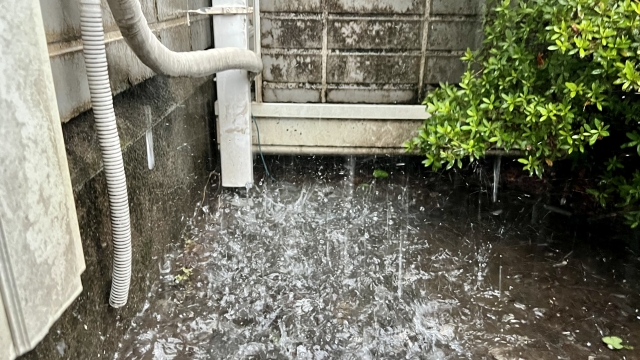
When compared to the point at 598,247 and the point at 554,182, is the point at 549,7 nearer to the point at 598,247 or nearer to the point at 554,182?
the point at 598,247

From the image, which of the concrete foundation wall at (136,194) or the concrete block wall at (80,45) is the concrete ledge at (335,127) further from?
the concrete block wall at (80,45)

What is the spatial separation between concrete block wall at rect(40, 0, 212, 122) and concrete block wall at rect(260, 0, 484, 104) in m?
1.45

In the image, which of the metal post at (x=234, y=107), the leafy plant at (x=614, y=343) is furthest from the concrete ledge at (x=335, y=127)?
the leafy plant at (x=614, y=343)

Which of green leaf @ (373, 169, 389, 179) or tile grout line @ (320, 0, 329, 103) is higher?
tile grout line @ (320, 0, 329, 103)

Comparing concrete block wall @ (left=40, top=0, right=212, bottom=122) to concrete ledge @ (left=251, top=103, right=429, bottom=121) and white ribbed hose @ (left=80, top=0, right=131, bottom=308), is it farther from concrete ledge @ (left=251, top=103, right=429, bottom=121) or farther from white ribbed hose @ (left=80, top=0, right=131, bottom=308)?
concrete ledge @ (left=251, top=103, right=429, bottom=121)

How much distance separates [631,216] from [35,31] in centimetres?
358

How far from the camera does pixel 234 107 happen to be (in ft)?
13.6

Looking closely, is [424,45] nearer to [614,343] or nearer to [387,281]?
[387,281]

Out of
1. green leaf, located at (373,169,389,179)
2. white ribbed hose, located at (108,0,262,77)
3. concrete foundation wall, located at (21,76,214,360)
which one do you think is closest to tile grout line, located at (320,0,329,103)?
green leaf, located at (373,169,389,179)

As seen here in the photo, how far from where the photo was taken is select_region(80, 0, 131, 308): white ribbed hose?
5.18 feet

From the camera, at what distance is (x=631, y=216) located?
3242mm

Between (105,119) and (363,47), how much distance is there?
11.3ft

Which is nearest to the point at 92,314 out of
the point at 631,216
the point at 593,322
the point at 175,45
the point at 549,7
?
the point at 175,45

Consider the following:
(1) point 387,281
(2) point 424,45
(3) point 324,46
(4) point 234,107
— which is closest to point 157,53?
(1) point 387,281
